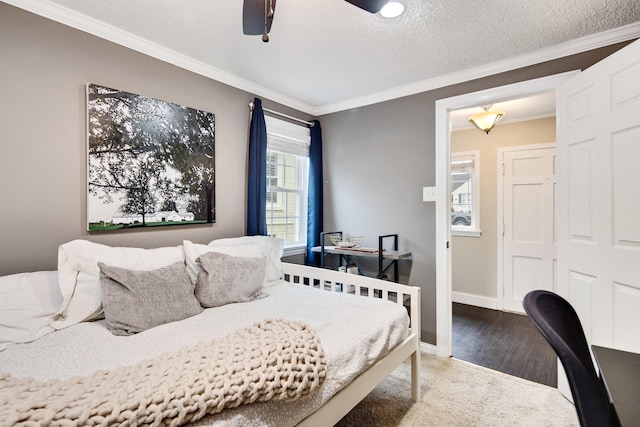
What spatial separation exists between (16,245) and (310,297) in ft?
5.59

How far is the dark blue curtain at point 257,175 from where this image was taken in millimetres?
2824

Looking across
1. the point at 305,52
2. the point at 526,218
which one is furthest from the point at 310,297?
the point at 526,218


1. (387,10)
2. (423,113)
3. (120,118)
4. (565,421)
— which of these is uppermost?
(387,10)

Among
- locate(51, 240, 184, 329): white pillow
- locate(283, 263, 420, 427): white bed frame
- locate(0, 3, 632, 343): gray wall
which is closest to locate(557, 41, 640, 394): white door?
locate(0, 3, 632, 343): gray wall

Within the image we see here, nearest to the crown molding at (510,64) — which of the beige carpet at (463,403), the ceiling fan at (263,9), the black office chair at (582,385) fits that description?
the ceiling fan at (263,9)

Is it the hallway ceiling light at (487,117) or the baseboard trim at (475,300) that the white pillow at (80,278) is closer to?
the hallway ceiling light at (487,117)

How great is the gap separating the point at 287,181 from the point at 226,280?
1663mm

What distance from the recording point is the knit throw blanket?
0.81 metres

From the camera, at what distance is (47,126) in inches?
71.3

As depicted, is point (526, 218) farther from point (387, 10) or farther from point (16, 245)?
point (16, 245)

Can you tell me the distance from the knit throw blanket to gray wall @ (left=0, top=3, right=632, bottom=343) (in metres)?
1.18

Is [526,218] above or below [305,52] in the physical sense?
below

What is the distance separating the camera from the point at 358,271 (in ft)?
10.5

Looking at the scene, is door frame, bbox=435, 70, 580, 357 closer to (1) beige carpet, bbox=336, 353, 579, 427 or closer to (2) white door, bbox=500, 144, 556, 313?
(1) beige carpet, bbox=336, 353, 579, 427
